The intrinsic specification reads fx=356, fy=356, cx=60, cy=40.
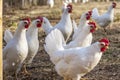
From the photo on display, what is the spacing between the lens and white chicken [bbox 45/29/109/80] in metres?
6.36

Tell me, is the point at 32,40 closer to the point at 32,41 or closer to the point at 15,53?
the point at 32,41

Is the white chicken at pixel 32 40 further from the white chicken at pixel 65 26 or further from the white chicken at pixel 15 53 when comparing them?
the white chicken at pixel 65 26

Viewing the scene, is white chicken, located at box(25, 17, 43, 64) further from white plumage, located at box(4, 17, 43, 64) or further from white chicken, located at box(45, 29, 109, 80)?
white chicken, located at box(45, 29, 109, 80)

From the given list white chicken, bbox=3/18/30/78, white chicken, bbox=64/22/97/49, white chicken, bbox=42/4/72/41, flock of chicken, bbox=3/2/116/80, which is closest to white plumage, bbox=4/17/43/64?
flock of chicken, bbox=3/2/116/80

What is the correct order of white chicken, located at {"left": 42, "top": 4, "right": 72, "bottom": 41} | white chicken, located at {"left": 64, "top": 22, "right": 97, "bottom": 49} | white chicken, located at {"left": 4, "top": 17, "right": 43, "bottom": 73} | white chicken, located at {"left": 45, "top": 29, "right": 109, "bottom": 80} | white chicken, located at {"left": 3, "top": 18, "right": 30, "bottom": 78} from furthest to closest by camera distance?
white chicken, located at {"left": 42, "top": 4, "right": 72, "bottom": 41}, white chicken, located at {"left": 4, "top": 17, "right": 43, "bottom": 73}, white chicken, located at {"left": 64, "top": 22, "right": 97, "bottom": 49}, white chicken, located at {"left": 3, "top": 18, "right": 30, "bottom": 78}, white chicken, located at {"left": 45, "top": 29, "right": 109, "bottom": 80}

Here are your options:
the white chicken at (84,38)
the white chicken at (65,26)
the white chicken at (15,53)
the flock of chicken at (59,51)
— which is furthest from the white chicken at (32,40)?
the white chicken at (65,26)

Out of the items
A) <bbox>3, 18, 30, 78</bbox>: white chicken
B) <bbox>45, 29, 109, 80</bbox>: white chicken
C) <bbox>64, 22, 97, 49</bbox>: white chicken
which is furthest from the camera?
<bbox>64, 22, 97, 49</bbox>: white chicken

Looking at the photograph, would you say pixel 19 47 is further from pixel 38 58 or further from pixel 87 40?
pixel 38 58

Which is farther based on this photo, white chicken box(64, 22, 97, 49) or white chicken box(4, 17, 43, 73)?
white chicken box(4, 17, 43, 73)

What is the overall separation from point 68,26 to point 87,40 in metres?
2.23

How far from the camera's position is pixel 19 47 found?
6875 mm

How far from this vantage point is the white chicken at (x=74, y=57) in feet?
20.9

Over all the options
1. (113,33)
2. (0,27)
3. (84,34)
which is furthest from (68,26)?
(0,27)

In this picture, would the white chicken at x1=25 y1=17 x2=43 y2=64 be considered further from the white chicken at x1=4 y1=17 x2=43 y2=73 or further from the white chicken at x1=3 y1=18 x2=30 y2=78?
the white chicken at x1=3 y1=18 x2=30 y2=78
